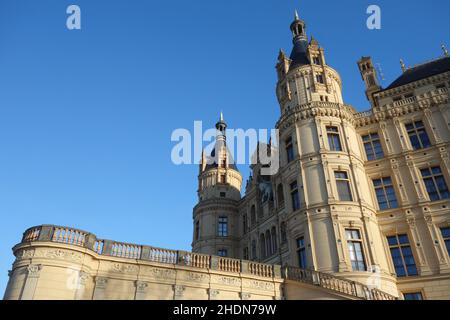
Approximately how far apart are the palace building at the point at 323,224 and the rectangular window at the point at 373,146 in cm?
10

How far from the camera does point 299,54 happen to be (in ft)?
114

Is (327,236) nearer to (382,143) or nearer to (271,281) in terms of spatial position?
(271,281)

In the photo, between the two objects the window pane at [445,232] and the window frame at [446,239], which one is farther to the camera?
the window pane at [445,232]

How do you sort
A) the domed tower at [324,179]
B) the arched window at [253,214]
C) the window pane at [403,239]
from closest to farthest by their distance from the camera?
the domed tower at [324,179] < the window pane at [403,239] < the arched window at [253,214]

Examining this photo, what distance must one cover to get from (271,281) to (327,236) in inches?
238

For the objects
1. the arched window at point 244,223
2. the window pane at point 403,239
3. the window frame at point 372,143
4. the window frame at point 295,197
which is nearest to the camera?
the window pane at point 403,239

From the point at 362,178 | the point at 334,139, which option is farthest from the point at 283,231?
the point at 334,139

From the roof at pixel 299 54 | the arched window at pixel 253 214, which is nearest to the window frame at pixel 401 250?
the arched window at pixel 253 214

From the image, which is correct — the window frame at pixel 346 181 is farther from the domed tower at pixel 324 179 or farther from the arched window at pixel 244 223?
the arched window at pixel 244 223

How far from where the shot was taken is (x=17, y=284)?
15.0m

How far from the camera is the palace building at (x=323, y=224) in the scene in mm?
16328

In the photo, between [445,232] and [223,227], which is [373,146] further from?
[223,227]

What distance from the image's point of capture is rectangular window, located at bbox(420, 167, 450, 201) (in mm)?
25748

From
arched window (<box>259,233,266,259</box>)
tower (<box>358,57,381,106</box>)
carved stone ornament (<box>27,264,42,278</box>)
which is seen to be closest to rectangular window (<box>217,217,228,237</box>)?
arched window (<box>259,233,266,259</box>)
